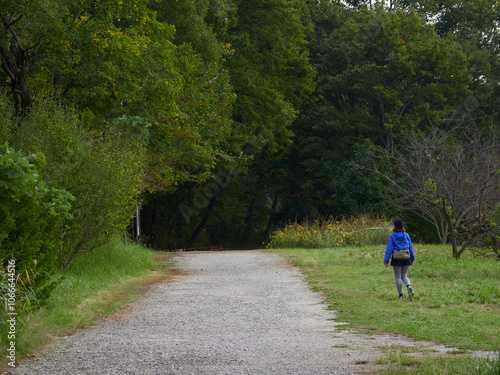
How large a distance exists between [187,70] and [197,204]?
2038cm

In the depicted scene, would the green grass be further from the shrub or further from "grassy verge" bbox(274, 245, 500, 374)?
the shrub

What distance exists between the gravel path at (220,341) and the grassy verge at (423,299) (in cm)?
42

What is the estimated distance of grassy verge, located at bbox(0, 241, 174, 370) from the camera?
7.73 metres

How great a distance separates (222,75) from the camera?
24.7 metres

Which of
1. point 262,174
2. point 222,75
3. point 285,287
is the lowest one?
point 285,287

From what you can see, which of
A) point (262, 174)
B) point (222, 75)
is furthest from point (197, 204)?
point (222, 75)

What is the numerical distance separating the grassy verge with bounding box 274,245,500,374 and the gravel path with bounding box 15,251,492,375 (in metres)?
0.42

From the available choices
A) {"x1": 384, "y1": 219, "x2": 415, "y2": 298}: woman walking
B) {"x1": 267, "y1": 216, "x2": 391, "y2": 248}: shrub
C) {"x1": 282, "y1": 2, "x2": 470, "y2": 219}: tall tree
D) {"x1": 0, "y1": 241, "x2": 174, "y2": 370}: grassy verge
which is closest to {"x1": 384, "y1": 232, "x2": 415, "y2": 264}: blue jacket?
{"x1": 384, "y1": 219, "x2": 415, "y2": 298}: woman walking

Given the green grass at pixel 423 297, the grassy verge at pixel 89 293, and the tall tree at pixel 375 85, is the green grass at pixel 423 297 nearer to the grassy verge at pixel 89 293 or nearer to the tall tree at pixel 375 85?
the grassy verge at pixel 89 293

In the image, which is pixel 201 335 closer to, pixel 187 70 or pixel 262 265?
pixel 262 265

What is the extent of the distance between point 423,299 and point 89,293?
5799mm

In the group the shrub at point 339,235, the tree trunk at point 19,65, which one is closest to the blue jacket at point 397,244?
the tree trunk at point 19,65

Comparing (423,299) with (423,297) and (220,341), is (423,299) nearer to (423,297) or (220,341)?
(423,297)

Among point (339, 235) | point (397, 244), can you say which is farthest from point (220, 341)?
point (339, 235)
